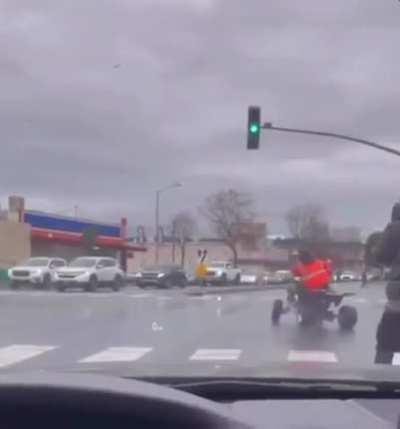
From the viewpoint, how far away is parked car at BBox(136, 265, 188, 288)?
5969cm

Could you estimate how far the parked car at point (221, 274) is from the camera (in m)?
70.1

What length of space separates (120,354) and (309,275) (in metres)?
5.90

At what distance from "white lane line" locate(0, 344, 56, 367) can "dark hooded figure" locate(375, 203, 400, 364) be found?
6663mm

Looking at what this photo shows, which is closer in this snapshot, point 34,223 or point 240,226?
point 34,223

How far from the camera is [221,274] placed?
70.6 metres

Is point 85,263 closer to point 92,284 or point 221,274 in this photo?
point 92,284

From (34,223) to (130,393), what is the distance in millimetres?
80429

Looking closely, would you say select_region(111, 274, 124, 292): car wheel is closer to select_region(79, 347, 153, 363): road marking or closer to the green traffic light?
the green traffic light

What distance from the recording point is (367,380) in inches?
181

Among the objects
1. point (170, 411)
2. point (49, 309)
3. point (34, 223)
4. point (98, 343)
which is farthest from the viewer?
point (34, 223)

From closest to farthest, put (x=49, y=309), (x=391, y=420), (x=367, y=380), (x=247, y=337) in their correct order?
(x=391, y=420)
(x=367, y=380)
(x=247, y=337)
(x=49, y=309)

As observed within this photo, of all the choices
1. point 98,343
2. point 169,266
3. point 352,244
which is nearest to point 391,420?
point 98,343

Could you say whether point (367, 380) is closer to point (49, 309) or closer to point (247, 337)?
point (247, 337)

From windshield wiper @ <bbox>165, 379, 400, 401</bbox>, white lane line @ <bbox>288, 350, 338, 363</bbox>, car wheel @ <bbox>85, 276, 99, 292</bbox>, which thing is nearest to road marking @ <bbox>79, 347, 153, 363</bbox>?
white lane line @ <bbox>288, 350, 338, 363</bbox>
